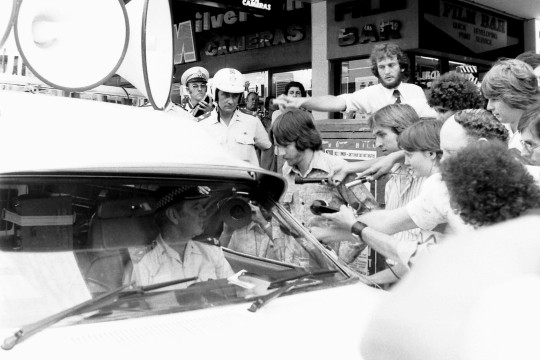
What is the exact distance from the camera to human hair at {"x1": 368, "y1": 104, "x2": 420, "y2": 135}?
4.11m

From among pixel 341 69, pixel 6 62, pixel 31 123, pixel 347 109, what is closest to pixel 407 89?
pixel 347 109

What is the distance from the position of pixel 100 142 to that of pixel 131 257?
1.50 feet

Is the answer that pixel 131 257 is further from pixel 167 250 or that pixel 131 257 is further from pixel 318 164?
pixel 318 164

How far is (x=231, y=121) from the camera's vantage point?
6.52 metres

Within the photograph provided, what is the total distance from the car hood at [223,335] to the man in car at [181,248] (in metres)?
0.23

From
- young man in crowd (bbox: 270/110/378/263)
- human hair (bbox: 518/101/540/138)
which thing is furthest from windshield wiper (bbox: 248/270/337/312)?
young man in crowd (bbox: 270/110/378/263)

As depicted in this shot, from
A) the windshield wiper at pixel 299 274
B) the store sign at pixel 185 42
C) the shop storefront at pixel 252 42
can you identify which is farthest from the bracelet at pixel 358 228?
the store sign at pixel 185 42

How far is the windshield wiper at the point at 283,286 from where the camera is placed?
2.34 metres

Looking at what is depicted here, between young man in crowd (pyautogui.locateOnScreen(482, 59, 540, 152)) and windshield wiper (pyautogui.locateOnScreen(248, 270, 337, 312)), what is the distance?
1.72m

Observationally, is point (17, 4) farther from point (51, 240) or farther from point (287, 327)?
point (287, 327)

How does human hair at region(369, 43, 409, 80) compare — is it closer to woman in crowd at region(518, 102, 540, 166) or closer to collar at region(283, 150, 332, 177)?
collar at region(283, 150, 332, 177)

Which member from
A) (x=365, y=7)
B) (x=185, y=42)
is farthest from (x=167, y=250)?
(x=185, y=42)

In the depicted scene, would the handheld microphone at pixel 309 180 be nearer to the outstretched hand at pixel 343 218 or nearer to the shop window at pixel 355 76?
the outstretched hand at pixel 343 218

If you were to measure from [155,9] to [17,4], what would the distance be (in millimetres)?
862
